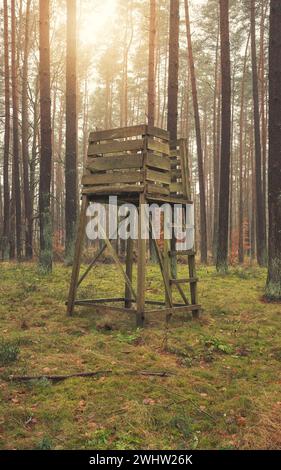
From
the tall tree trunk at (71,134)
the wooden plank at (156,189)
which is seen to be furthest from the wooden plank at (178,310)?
the tall tree trunk at (71,134)

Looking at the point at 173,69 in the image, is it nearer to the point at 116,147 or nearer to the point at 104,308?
the point at 116,147

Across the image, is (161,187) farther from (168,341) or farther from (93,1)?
(93,1)

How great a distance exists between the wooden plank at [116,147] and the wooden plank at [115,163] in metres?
0.13

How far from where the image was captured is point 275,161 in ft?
34.5

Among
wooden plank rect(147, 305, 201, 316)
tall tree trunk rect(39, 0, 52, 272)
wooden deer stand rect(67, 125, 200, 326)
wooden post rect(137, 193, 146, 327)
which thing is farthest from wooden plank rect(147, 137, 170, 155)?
tall tree trunk rect(39, 0, 52, 272)

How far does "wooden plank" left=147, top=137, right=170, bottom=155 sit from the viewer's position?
7986 millimetres

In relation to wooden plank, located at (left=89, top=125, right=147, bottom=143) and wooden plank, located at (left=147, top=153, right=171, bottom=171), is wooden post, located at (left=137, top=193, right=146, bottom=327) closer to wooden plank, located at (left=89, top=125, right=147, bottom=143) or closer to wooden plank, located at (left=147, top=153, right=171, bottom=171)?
wooden plank, located at (left=147, top=153, right=171, bottom=171)

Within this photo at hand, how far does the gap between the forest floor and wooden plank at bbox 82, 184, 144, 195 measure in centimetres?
250

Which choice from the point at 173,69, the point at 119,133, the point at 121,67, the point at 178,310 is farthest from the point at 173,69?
the point at 121,67

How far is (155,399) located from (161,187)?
4.48 metres

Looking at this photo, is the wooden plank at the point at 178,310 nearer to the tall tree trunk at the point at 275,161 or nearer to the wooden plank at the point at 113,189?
the wooden plank at the point at 113,189

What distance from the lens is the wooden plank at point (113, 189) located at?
7914 millimetres

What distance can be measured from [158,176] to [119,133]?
3.77 feet
